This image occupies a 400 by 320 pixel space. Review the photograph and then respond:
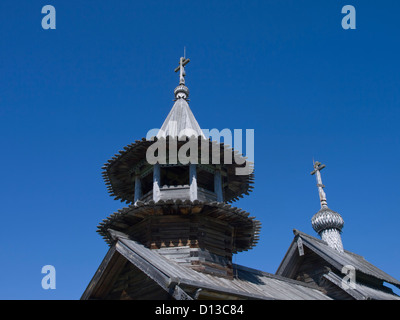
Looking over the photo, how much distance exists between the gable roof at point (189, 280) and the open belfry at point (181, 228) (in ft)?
0.08

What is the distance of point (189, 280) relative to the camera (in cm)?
1016

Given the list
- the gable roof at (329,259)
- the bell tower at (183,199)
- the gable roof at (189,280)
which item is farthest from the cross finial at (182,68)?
the gable roof at (329,259)

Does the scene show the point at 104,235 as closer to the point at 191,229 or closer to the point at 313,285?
the point at 191,229

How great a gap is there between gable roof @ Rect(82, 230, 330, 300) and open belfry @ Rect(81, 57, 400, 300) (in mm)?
25

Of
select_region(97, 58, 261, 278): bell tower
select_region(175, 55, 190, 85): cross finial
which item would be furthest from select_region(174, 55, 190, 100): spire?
select_region(97, 58, 261, 278): bell tower

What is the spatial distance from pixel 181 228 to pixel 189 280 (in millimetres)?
3061

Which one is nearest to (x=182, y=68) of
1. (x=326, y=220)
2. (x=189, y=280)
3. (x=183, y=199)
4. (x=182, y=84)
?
(x=182, y=84)

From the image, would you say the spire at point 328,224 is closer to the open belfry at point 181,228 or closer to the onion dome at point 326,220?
the onion dome at point 326,220

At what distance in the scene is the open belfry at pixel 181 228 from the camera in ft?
37.9

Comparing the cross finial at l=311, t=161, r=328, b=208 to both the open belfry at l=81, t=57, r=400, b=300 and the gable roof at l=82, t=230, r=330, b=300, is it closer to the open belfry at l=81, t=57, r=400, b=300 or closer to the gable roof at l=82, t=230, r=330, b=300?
the open belfry at l=81, t=57, r=400, b=300

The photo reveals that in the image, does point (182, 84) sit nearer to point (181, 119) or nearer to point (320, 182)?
point (181, 119)
